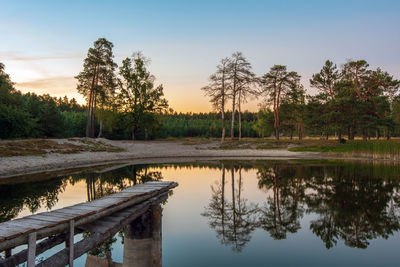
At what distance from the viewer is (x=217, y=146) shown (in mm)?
39094

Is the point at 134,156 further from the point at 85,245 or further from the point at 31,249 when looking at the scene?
the point at 31,249

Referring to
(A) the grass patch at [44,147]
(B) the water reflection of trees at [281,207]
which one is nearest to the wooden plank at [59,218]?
(B) the water reflection of trees at [281,207]

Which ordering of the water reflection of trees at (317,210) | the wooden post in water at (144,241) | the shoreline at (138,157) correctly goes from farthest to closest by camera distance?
the shoreline at (138,157) → the water reflection of trees at (317,210) → the wooden post in water at (144,241)

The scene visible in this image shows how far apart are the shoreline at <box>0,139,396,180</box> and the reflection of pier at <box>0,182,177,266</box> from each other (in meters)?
14.7

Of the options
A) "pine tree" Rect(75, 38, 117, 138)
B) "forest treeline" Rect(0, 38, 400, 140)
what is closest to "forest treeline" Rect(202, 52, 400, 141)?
"forest treeline" Rect(0, 38, 400, 140)

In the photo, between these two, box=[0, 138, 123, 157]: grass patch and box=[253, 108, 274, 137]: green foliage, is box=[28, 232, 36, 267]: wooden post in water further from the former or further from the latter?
box=[253, 108, 274, 137]: green foliage

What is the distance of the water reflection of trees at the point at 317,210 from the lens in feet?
27.6

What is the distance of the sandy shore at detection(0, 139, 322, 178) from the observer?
781 inches

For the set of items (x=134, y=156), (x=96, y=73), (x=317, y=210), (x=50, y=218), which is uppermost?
(x=96, y=73)

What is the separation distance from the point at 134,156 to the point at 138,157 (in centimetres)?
46

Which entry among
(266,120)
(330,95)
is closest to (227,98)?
(330,95)

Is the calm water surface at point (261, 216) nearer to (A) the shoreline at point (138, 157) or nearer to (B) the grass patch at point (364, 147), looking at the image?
(A) the shoreline at point (138, 157)

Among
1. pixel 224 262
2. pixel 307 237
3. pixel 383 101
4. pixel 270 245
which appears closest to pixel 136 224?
pixel 224 262

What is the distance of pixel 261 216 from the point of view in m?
10.1
